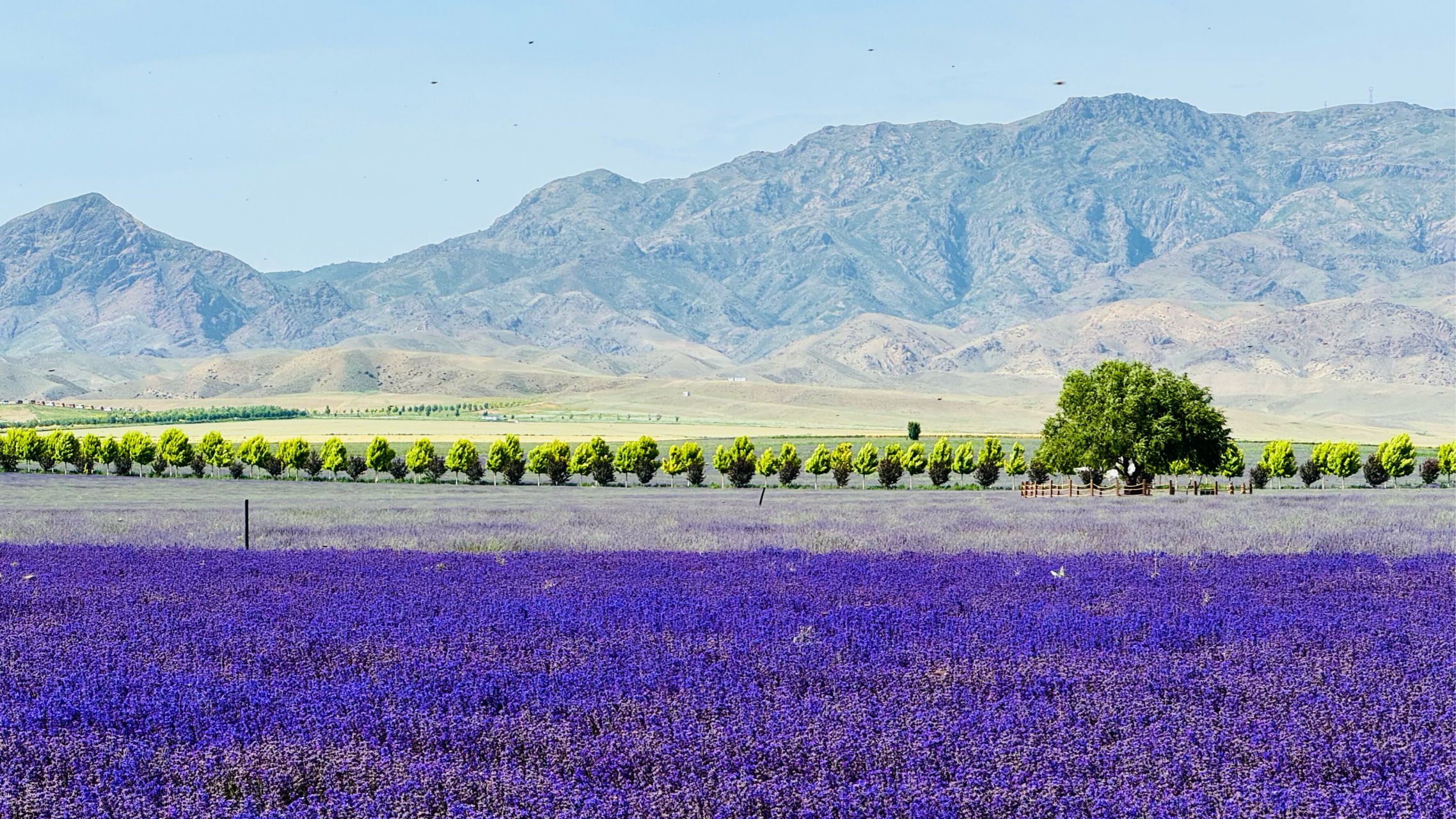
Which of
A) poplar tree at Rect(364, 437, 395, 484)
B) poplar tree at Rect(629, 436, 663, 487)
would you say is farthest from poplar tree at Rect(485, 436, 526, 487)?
poplar tree at Rect(364, 437, 395, 484)

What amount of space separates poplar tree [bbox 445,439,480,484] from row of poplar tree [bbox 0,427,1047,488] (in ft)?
0.16

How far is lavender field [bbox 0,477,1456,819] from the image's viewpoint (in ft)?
22.8

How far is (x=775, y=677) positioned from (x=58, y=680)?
4889 millimetres

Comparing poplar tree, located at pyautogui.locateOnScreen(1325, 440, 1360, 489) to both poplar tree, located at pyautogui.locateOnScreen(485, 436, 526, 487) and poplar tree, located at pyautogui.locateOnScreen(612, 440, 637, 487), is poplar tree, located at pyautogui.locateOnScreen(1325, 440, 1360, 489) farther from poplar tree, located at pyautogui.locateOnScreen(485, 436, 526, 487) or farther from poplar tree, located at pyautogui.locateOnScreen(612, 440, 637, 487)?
poplar tree, located at pyautogui.locateOnScreen(485, 436, 526, 487)

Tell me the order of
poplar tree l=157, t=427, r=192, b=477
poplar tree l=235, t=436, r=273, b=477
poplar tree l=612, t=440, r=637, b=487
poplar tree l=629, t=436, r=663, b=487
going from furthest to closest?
poplar tree l=157, t=427, r=192, b=477
poplar tree l=235, t=436, r=273, b=477
poplar tree l=612, t=440, r=637, b=487
poplar tree l=629, t=436, r=663, b=487

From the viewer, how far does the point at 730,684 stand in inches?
352

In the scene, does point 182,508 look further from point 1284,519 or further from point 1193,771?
point 1193,771

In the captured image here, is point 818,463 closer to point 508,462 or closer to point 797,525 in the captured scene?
point 508,462

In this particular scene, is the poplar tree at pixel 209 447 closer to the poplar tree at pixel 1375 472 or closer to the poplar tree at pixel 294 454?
the poplar tree at pixel 294 454

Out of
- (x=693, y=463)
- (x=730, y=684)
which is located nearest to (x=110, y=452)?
(x=693, y=463)

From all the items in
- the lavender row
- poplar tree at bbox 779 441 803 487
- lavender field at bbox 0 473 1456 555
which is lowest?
the lavender row

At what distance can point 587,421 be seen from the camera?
15712 cm

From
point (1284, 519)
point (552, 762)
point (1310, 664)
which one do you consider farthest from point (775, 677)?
point (1284, 519)

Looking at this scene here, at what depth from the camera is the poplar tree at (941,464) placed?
205 feet
